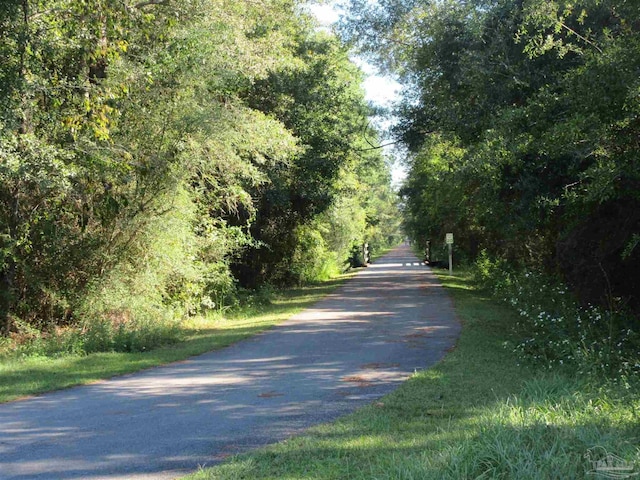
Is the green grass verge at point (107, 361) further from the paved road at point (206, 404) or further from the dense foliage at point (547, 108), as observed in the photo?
the dense foliage at point (547, 108)

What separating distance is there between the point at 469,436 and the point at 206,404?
3715 mm

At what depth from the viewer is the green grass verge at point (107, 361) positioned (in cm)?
976

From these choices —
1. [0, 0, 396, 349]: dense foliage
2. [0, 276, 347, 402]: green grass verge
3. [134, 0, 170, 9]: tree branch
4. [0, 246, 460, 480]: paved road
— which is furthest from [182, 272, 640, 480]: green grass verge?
[134, 0, 170, 9]: tree branch

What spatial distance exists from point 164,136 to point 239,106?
4449 mm

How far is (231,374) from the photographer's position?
10.2 meters

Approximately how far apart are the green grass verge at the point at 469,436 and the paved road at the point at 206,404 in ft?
1.88

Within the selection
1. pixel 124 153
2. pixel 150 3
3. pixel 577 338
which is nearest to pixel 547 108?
pixel 577 338

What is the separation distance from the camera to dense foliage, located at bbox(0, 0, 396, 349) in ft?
40.0

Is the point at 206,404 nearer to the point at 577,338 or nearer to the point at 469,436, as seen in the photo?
the point at 469,436

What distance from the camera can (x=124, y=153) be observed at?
1380cm

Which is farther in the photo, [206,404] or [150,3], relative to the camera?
[150,3]

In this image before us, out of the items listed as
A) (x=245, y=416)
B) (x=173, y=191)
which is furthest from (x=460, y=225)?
(x=245, y=416)

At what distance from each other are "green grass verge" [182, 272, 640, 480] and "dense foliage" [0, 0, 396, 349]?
7625 millimetres

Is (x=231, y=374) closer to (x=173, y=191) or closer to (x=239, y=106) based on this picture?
(x=173, y=191)
